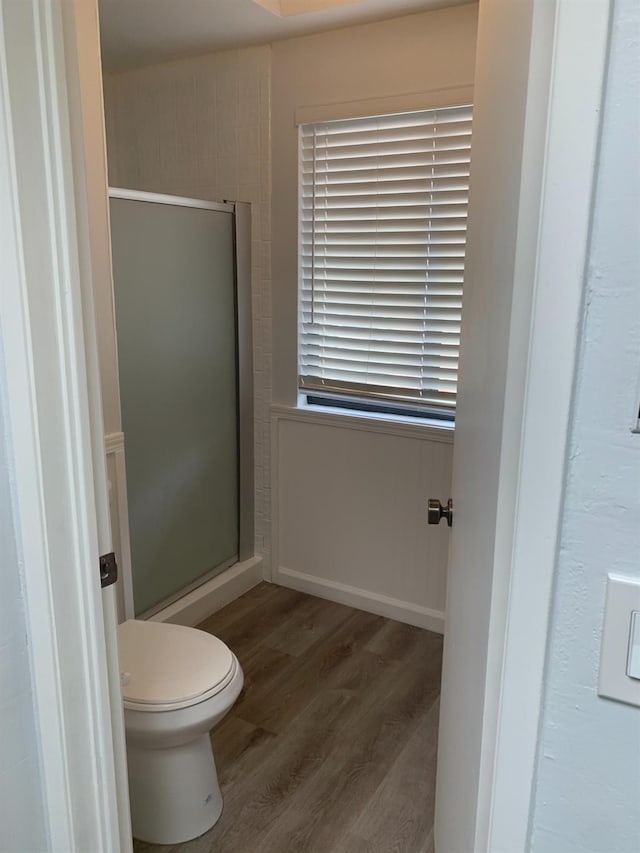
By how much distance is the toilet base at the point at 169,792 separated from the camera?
65.4 inches

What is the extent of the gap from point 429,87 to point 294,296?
0.94 m

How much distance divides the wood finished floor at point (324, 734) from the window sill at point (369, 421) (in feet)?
2.66

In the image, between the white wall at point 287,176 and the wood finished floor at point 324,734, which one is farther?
the white wall at point 287,176

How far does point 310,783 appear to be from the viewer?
1894mm

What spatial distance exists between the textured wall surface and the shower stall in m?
1.37

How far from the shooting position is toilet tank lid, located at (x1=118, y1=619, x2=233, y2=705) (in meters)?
1.62

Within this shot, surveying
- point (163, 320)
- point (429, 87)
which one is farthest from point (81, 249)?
point (429, 87)

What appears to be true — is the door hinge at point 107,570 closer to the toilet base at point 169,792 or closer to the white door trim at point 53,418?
the white door trim at point 53,418

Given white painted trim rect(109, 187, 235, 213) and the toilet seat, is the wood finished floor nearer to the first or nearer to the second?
the toilet seat

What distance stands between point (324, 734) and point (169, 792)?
22.8 inches

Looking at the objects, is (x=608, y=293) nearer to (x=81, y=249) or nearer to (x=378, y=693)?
(x=81, y=249)

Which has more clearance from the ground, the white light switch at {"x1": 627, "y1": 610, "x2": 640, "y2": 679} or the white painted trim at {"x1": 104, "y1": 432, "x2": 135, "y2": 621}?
the white light switch at {"x1": 627, "y1": 610, "x2": 640, "y2": 679}

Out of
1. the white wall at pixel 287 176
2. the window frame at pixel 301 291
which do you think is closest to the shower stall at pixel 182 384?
the white wall at pixel 287 176

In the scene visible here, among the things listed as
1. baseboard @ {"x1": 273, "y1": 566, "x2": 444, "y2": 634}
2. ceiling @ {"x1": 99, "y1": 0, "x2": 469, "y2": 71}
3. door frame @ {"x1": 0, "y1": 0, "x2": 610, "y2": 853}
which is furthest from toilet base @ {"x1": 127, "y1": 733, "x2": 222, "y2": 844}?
ceiling @ {"x1": 99, "y1": 0, "x2": 469, "y2": 71}
